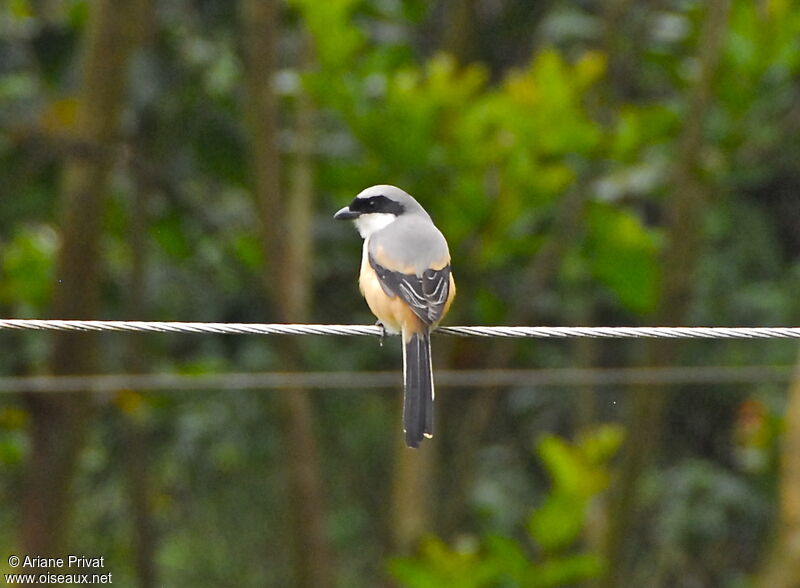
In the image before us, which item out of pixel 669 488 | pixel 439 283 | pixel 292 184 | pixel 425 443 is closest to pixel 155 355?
pixel 292 184

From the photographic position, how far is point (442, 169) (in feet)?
19.5

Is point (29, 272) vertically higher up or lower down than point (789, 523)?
higher up

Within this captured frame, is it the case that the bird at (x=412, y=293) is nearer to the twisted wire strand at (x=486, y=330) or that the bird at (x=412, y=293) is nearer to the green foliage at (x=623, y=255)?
the twisted wire strand at (x=486, y=330)

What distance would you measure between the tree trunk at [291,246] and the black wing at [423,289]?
1.85 metres

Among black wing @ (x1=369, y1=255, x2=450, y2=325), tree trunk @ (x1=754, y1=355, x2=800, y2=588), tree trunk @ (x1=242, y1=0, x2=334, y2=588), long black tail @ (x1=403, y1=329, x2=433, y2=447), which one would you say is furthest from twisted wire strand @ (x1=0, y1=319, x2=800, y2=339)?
tree trunk @ (x1=754, y1=355, x2=800, y2=588)

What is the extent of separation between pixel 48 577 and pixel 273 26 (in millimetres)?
2895

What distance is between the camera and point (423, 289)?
4.22 metres

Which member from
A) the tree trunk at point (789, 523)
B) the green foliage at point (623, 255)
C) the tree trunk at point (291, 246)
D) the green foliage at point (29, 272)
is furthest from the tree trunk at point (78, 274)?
the tree trunk at point (789, 523)

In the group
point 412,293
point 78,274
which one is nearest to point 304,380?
point 78,274

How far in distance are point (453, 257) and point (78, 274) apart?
1.76 m

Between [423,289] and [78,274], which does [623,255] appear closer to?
[423,289]

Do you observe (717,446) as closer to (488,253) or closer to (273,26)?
(488,253)

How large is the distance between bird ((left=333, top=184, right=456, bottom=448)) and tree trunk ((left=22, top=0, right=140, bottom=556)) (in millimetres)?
1911

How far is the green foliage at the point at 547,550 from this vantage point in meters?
5.83
